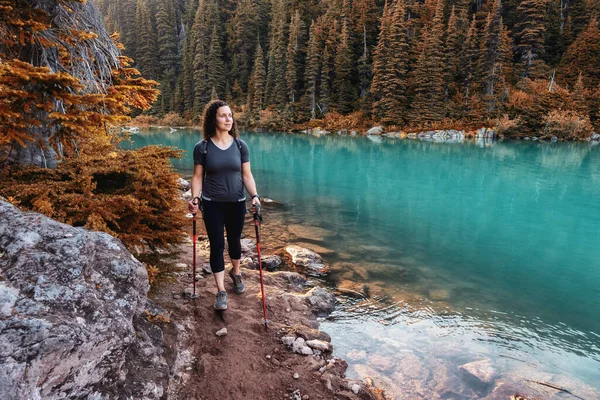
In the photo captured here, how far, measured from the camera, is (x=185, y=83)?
64312 millimetres

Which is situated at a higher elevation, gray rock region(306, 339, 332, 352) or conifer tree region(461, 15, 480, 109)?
conifer tree region(461, 15, 480, 109)

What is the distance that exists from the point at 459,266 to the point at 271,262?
391 cm

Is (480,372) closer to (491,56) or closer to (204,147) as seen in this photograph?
(204,147)

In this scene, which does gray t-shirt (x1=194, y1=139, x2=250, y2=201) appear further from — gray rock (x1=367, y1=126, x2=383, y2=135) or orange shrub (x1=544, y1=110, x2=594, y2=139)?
orange shrub (x1=544, y1=110, x2=594, y2=139)

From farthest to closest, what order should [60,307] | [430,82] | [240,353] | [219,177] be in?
[430,82] < [219,177] < [240,353] < [60,307]

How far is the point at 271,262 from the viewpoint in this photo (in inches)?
267

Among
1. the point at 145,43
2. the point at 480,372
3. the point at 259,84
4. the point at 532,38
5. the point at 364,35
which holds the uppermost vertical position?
the point at 145,43

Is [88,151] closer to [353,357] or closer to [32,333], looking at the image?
[32,333]

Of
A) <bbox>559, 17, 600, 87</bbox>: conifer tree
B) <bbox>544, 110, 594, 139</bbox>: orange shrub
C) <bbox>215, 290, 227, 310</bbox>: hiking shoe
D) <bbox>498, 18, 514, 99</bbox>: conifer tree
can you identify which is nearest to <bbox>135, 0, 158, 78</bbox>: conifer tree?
<bbox>498, 18, 514, 99</bbox>: conifer tree

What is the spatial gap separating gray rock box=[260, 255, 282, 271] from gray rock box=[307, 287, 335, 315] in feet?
4.24

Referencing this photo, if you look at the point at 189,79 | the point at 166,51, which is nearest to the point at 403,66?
the point at 189,79

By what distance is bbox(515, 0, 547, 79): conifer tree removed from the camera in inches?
1730

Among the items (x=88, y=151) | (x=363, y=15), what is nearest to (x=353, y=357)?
(x=88, y=151)

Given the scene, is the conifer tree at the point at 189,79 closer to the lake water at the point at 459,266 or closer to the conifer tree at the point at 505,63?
the conifer tree at the point at 505,63
